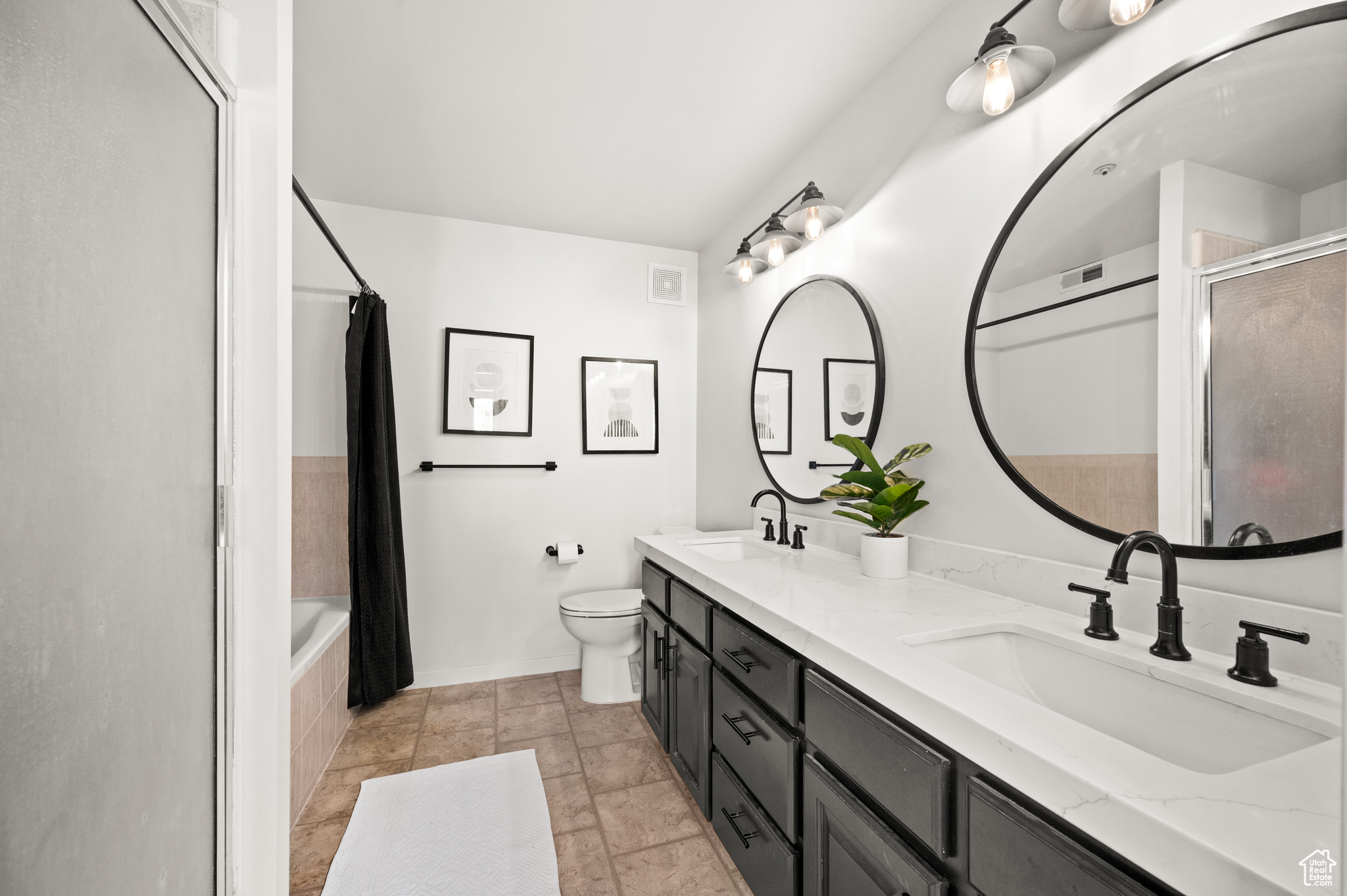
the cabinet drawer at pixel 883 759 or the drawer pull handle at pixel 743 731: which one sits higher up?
the cabinet drawer at pixel 883 759

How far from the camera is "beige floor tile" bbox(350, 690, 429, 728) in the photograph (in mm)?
2461

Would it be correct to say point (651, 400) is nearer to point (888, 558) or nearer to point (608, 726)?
point (608, 726)

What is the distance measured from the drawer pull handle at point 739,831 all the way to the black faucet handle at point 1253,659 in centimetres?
103

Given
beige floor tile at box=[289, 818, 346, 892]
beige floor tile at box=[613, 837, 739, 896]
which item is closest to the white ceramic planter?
beige floor tile at box=[613, 837, 739, 896]

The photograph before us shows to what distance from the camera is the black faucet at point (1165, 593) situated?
0.91 meters

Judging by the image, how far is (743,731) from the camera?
1.44 metres

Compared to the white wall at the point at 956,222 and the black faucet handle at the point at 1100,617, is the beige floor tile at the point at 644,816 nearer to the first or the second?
the white wall at the point at 956,222

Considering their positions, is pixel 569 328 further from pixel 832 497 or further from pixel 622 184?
pixel 832 497

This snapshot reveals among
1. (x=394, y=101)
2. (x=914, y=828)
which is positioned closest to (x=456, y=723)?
(x=914, y=828)

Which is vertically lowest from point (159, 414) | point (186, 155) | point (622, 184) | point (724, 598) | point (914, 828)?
point (914, 828)

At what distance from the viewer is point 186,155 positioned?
89 cm

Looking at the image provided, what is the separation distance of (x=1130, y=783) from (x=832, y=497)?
1.08 m

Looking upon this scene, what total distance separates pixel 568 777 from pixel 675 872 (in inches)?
24.0

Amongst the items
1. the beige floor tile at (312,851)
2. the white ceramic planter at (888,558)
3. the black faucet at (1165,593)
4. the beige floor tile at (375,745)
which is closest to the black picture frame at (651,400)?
the beige floor tile at (375,745)
